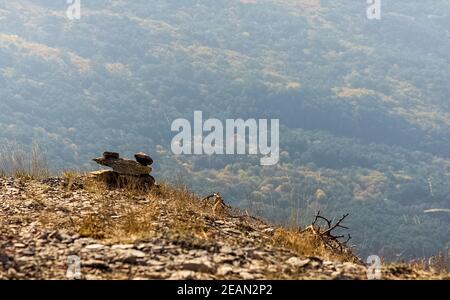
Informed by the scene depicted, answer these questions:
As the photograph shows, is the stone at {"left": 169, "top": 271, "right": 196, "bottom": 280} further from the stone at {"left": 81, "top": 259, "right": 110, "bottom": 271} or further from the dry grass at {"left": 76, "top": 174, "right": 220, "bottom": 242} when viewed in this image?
the dry grass at {"left": 76, "top": 174, "right": 220, "bottom": 242}

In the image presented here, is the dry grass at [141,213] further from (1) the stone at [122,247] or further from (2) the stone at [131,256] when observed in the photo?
(2) the stone at [131,256]

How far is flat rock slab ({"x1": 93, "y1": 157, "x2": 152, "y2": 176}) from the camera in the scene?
14.3m

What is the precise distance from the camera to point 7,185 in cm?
1381

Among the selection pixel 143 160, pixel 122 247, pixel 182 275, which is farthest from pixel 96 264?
pixel 143 160

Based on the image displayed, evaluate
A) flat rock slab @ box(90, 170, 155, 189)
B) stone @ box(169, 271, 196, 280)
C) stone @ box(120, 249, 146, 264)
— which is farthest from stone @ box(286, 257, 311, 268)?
flat rock slab @ box(90, 170, 155, 189)

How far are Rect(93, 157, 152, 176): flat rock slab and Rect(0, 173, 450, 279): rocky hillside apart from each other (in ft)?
6.66

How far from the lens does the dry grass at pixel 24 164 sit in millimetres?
15422

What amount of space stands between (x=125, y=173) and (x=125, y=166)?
0.24 meters

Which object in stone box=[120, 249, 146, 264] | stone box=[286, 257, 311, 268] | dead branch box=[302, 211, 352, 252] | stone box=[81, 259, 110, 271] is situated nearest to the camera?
stone box=[81, 259, 110, 271]

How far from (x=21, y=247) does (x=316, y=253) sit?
3.86 metres

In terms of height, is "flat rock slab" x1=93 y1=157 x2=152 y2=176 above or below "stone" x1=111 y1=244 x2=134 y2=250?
above

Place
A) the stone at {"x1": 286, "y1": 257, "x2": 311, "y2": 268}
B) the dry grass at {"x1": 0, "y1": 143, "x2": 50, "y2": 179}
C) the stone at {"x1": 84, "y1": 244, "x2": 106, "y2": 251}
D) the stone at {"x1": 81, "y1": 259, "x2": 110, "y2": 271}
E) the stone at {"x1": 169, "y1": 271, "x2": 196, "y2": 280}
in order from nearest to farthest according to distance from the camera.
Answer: the stone at {"x1": 169, "y1": 271, "x2": 196, "y2": 280} → the stone at {"x1": 81, "y1": 259, "x2": 110, "y2": 271} → the stone at {"x1": 286, "y1": 257, "x2": 311, "y2": 268} → the stone at {"x1": 84, "y1": 244, "x2": 106, "y2": 251} → the dry grass at {"x1": 0, "y1": 143, "x2": 50, "y2": 179}

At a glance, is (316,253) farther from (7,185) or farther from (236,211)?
(7,185)

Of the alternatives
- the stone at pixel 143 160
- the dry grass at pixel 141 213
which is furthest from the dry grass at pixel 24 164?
the stone at pixel 143 160
